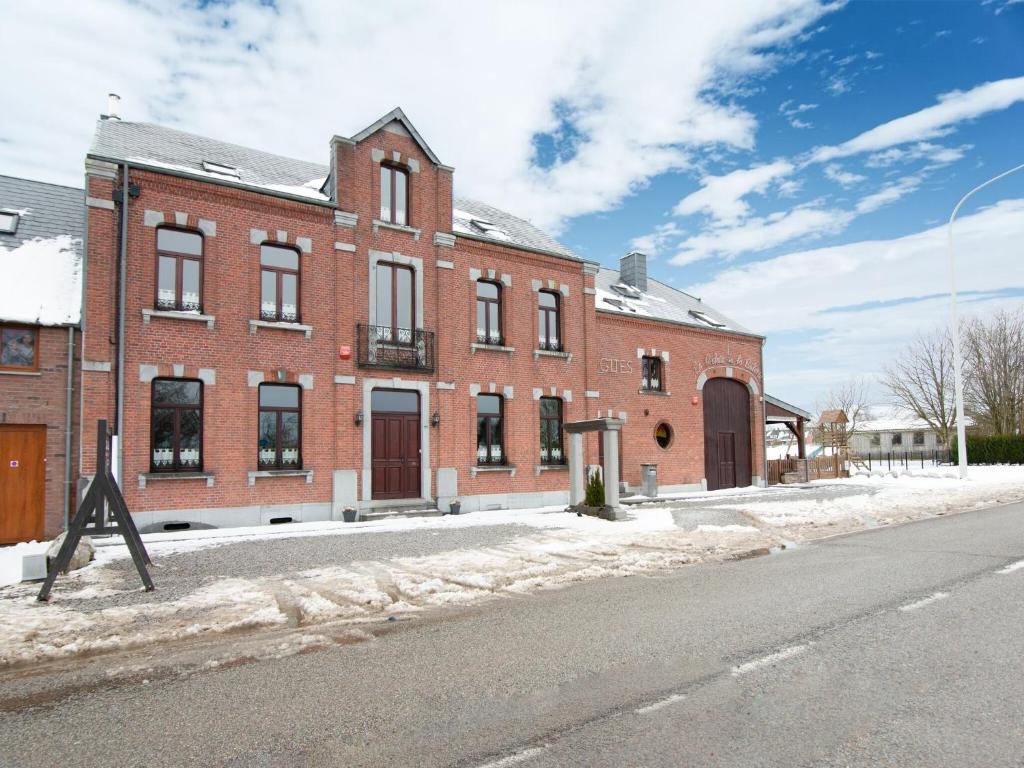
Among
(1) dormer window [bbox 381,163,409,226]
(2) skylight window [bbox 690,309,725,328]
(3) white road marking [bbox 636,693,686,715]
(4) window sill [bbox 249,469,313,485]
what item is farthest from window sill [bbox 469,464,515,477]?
(3) white road marking [bbox 636,693,686,715]

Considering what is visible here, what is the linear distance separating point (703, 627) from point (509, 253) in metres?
14.3

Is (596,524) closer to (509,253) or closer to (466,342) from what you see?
(466,342)

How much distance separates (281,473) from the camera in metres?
14.8

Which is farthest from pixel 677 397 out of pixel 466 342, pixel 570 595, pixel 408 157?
pixel 570 595

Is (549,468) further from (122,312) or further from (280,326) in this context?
(122,312)

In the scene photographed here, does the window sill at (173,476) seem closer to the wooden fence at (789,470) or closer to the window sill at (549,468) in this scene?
the window sill at (549,468)

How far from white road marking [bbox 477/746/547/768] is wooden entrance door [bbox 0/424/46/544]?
504 inches

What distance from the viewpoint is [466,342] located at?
17.8m

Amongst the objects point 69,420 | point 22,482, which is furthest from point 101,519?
point 22,482

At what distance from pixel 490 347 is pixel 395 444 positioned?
3745mm

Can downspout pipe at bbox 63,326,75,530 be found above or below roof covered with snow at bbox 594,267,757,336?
below

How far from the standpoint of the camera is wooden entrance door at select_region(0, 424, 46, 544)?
12.4m

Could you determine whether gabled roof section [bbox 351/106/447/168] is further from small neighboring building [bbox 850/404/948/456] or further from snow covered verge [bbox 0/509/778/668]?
small neighboring building [bbox 850/404/948/456]

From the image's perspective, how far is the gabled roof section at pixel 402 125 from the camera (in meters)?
16.5
